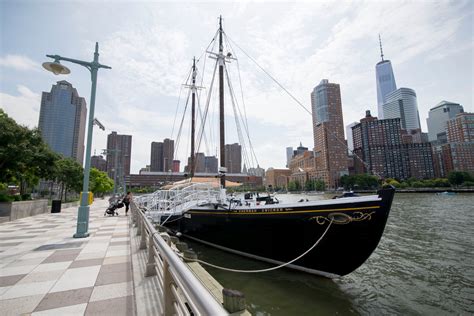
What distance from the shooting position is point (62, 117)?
35.0 meters

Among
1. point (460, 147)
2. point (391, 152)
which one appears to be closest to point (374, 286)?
point (391, 152)

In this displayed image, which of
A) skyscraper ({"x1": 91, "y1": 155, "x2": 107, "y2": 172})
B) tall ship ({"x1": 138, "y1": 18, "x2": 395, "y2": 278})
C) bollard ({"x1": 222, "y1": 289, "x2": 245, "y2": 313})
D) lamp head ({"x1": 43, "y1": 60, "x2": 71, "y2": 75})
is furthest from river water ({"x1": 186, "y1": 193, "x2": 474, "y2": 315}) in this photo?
skyscraper ({"x1": 91, "y1": 155, "x2": 107, "y2": 172})

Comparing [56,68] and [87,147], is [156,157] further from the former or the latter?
[56,68]

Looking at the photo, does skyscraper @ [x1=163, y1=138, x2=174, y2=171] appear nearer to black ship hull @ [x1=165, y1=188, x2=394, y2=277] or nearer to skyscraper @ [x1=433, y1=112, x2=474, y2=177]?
black ship hull @ [x1=165, y1=188, x2=394, y2=277]

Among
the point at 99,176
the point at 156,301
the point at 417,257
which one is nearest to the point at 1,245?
the point at 156,301

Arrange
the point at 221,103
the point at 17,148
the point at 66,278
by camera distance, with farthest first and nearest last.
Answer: the point at 221,103, the point at 17,148, the point at 66,278

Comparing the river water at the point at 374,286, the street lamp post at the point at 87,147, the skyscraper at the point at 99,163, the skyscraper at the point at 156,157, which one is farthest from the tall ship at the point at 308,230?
the skyscraper at the point at 156,157

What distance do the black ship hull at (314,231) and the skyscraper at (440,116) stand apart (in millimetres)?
225928

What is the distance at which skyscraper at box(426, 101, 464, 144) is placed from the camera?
181 m

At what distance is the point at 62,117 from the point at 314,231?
41390mm

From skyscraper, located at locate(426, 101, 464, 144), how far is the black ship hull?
225928mm

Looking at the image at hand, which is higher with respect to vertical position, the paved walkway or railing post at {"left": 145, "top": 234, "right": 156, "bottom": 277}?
→ railing post at {"left": 145, "top": 234, "right": 156, "bottom": 277}

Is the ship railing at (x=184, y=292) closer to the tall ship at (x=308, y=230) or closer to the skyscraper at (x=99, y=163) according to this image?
the tall ship at (x=308, y=230)

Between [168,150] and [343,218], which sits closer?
[343,218]
